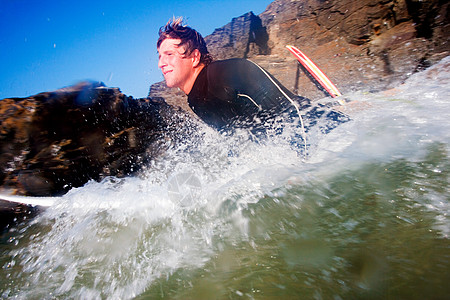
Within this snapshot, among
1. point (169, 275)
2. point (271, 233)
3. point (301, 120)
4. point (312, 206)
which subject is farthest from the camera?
point (301, 120)

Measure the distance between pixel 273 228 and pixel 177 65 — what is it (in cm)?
190

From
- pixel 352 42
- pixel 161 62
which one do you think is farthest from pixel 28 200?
pixel 352 42

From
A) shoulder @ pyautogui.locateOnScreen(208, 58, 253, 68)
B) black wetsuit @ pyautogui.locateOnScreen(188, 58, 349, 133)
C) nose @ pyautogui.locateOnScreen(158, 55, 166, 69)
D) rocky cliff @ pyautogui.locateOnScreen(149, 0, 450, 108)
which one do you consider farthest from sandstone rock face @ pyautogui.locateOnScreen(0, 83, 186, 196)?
rocky cliff @ pyautogui.locateOnScreen(149, 0, 450, 108)

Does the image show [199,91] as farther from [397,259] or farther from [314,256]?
[397,259]

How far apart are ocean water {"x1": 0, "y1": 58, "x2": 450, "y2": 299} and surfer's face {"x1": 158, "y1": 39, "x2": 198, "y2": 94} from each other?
0.85 m

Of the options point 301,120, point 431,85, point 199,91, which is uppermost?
point 199,91

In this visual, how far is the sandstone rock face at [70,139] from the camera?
2.13m

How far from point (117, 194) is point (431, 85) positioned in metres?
3.83

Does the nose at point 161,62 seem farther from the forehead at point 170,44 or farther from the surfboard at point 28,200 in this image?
the surfboard at point 28,200

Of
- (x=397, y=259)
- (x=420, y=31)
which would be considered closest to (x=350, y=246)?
(x=397, y=259)

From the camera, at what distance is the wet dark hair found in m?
2.21

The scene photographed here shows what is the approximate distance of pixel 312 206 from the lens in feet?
3.68

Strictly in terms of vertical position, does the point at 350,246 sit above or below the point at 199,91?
below

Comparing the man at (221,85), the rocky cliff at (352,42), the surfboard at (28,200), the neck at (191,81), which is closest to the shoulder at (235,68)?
the man at (221,85)
